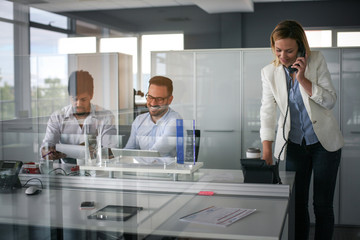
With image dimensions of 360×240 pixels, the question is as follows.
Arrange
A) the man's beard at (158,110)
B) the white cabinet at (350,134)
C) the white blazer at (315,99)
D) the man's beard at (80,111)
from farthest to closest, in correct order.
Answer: the white cabinet at (350,134), the man's beard at (158,110), the white blazer at (315,99), the man's beard at (80,111)

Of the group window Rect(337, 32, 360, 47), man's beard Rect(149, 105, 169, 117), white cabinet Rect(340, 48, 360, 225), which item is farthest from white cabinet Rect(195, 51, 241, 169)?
window Rect(337, 32, 360, 47)

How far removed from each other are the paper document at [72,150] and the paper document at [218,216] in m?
0.49

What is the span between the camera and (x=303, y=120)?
1900mm

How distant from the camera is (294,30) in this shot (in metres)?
1.86

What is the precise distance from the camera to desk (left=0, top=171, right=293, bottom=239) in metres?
1.12

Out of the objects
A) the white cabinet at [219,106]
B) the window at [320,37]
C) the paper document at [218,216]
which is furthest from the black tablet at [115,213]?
the window at [320,37]

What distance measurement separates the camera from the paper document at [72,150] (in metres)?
1.46

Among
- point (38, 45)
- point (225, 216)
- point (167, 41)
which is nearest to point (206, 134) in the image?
point (167, 41)

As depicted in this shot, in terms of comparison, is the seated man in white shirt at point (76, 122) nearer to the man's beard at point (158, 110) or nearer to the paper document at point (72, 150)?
the paper document at point (72, 150)

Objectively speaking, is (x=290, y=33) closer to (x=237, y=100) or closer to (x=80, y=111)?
(x=80, y=111)

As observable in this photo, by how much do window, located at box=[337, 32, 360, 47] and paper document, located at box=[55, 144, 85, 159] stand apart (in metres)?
3.77

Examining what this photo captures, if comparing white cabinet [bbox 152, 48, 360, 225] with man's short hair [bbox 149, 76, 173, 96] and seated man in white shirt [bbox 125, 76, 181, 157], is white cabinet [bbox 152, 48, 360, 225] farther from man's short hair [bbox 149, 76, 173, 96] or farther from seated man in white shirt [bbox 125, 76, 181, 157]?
seated man in white shirt [bbox 125, 76, 181, 157]

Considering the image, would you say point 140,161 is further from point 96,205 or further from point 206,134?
point 206,134

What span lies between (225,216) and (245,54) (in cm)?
252
